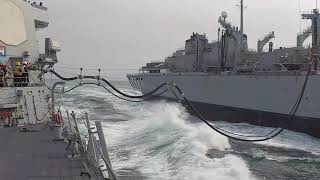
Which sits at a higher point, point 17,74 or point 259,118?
point 17,74

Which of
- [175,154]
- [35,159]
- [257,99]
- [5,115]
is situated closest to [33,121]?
[5,115]

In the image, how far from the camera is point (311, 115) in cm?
2459

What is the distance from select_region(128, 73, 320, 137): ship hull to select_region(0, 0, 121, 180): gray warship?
13525 mm

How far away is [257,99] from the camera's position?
29609 millimetres

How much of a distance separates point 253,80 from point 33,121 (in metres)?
21.3

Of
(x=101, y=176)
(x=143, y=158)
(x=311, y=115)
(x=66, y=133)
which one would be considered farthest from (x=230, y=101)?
(x=101, y=176)

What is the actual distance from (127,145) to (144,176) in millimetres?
6077

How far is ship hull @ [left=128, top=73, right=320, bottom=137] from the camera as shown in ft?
81.5

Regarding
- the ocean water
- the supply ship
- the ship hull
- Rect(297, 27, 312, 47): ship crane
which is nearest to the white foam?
the ocean water

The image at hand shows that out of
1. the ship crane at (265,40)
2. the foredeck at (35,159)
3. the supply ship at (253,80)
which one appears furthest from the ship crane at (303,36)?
the foredeck at (35,159)

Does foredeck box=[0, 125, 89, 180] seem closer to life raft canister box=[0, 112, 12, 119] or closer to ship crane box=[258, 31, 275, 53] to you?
life raft canister box=[0, 112, 12, 119]

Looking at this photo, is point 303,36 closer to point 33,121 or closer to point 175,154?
point 175,154

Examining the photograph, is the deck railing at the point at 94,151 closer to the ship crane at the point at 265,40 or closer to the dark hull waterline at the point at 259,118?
the dark hull waterline at the point at 259,118

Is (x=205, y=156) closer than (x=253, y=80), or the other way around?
(x=205, y=156)
